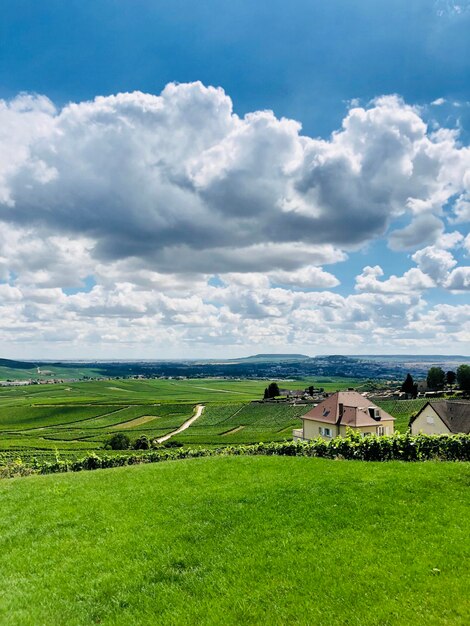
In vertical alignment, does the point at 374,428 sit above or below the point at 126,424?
above

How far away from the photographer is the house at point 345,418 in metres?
53.3

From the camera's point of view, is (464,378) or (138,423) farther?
(464,378)

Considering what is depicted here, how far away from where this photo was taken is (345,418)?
5419cm

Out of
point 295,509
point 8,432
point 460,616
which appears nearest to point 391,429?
point 295,509

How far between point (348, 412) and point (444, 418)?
11.1 meters

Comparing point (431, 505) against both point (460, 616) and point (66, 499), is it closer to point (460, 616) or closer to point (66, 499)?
point (460, 616)

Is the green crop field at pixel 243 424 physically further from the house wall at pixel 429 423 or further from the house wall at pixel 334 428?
the house wall at pixel 429 423

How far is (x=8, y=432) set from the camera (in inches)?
4284

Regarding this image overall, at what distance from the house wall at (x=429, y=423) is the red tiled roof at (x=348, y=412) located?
158 inches

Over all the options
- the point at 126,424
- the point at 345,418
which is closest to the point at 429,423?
the point at 345,418

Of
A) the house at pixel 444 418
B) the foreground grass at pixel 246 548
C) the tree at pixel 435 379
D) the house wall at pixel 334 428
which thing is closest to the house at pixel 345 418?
the house wall at pixel 334 428

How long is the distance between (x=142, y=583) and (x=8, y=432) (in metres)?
116

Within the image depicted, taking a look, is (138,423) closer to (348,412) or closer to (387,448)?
(348,412)

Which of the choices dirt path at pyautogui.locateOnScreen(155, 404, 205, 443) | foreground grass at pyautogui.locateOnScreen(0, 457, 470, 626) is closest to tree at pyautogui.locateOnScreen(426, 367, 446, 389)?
dirt path at pyautogui.locateOnScreen(155, 404, 205, 443)
